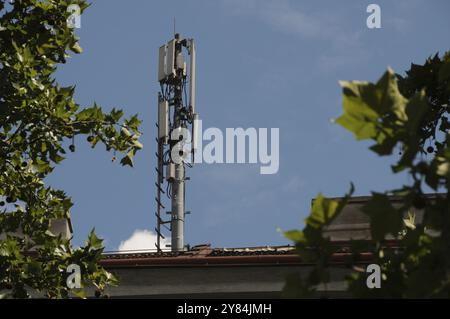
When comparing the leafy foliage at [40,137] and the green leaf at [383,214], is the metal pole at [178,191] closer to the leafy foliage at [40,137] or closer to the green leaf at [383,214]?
the leafy foliage at [40,137]

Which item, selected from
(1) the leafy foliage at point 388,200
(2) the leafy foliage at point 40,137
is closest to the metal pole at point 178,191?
(2) the leafy foliage at point 40,137

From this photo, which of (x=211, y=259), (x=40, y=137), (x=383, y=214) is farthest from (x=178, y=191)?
(x=383, y=214)

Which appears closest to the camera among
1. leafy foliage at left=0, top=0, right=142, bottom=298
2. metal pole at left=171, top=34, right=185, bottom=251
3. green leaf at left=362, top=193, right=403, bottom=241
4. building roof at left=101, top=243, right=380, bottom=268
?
green leaf at left=362, top=193, right=403, bottom=241

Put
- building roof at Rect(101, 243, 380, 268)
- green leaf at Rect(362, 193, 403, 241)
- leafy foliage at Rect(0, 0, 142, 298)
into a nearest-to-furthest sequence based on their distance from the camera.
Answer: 1. green leaf at Rect(362, 193, 403, 241)
2. leafy foliage at Rect(0, 0, 142, 298)
3. building roof at Rect(101, 243, 380, 268)

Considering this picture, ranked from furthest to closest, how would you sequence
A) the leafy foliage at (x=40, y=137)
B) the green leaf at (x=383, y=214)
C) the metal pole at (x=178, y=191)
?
1. the metal pole at (x=178, y=191)
2. the leafy foliage at (x=40, y=137)
3. the green leaf at (x=383, y=214)

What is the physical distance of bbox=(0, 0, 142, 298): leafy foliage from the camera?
12836mm

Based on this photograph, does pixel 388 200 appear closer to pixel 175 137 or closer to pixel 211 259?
pixel 211 259

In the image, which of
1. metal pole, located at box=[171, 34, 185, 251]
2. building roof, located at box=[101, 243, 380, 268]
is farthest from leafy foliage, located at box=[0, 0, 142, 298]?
metal pole, located at box=[171, 34, 185, 251]

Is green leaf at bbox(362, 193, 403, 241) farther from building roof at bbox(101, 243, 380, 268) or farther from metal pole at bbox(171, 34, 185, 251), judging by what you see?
metal pole at bbox(171, 34, 185, 251)

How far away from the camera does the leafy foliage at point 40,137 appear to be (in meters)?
12.8

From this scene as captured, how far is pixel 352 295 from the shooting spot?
5.30m

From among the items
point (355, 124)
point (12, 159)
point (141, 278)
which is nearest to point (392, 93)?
point (355, 124)
